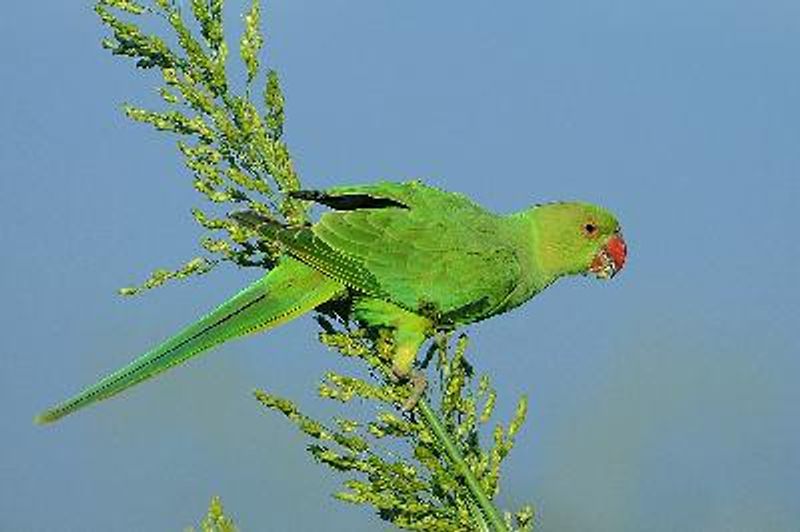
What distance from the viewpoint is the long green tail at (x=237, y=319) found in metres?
4.37

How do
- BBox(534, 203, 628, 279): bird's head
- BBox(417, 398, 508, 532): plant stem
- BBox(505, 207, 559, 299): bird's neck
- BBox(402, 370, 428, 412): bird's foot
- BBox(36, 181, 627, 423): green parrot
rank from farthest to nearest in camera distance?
BBox(534, 203, 628, 279): bird's head
BBox(505, 207, 559, 299): bird's neck
BBox(36, 181, 627, 423): green parrot
BBox(402, 370, 428, 412): bird's foot
BBox(417, 398, 508, 532): plant stem

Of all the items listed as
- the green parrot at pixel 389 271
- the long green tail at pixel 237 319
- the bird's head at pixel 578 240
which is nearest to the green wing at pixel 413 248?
the green parrot at pixel 389 271

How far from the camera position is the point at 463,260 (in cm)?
545

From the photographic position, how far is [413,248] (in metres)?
5.32

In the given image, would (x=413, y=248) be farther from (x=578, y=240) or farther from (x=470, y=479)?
(x=470, y=479)

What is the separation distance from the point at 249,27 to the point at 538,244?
6.81ft

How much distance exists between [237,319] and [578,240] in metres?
2.27

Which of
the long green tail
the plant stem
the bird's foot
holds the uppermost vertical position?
the long green tail

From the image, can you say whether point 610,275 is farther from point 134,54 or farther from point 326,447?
point 134,54

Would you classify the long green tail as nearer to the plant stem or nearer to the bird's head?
the plant stem

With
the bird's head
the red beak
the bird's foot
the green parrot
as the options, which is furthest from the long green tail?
the red beak

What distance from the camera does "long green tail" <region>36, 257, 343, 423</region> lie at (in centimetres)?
437

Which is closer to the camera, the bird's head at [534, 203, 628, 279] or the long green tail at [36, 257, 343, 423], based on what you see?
the long green tail at [36, 257, 343, 423]

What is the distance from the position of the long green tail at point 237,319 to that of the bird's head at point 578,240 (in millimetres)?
1462
